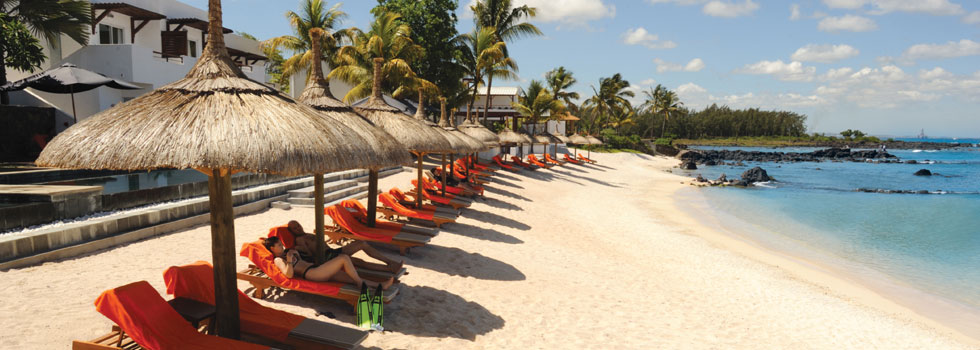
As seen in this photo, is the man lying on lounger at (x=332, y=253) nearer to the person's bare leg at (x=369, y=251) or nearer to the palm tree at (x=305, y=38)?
the person's bare leg at (x=369, y=251)

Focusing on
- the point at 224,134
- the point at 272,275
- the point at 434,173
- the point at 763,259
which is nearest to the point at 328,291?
the point at 272,275

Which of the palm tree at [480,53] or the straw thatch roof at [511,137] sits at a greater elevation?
the palm tree at [480,53]

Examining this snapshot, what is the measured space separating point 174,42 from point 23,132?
26.5 feet

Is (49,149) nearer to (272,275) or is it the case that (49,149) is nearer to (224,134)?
(224,134)

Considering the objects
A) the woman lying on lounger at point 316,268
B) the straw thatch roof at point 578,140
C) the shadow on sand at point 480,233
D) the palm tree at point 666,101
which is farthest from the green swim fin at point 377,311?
the palm tree at point 666,101

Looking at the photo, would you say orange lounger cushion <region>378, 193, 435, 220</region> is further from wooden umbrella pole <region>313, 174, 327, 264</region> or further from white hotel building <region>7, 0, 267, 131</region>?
white hotel building <region>7, 0, 267, 131</region>

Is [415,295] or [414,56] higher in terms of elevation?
[414,56]

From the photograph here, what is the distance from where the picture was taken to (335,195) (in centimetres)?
1170

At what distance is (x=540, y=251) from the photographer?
9.14 metres

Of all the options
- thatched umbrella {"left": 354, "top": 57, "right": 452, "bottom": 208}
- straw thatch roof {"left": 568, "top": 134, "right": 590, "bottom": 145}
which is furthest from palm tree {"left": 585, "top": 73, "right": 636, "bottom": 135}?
thatched umbrella {"left": 354, "top": 57, "right": 452, "bottom": 208}

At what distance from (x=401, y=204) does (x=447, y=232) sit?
122 cm

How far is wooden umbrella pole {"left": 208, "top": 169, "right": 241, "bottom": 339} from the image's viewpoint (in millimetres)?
3885

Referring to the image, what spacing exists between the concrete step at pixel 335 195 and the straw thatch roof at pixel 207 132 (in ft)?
21.9

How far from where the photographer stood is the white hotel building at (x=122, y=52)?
14.5 m
